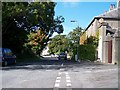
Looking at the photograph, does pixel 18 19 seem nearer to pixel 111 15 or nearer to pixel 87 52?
pixel 87 52

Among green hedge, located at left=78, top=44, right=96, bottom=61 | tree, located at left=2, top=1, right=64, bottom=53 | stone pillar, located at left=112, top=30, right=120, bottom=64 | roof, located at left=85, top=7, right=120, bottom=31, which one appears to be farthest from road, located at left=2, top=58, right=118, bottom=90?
roof, located at left=85, top=7, right=120, bottom=31

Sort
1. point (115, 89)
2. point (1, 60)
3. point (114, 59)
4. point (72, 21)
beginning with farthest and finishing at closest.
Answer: point (72, 21) < point (114, 59) < point (1, 60) < point (115, 89)

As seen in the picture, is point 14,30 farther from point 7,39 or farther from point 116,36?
point 116,36

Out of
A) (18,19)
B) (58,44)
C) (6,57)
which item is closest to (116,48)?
(6,57)

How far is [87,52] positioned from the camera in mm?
55250

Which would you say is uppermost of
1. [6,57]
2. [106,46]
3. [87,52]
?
[106,46]

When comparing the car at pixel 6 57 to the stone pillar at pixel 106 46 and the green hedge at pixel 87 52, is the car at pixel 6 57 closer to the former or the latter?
the stone pillar at pixel 106 46

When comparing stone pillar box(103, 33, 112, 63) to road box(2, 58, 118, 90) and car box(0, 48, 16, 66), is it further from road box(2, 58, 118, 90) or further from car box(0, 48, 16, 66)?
road box(2, 58, 118, 90)

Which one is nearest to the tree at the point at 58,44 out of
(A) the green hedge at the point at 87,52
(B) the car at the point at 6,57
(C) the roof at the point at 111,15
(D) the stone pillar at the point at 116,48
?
(C) the roof at the point at 111,15

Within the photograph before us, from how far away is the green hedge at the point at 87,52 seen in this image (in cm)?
5409

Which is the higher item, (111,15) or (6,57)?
(111,15)

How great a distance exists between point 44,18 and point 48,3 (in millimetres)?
3932

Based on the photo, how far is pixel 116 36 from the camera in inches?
1553

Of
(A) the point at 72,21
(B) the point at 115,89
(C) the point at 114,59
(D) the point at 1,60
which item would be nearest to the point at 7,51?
(D) the point at 1,60
